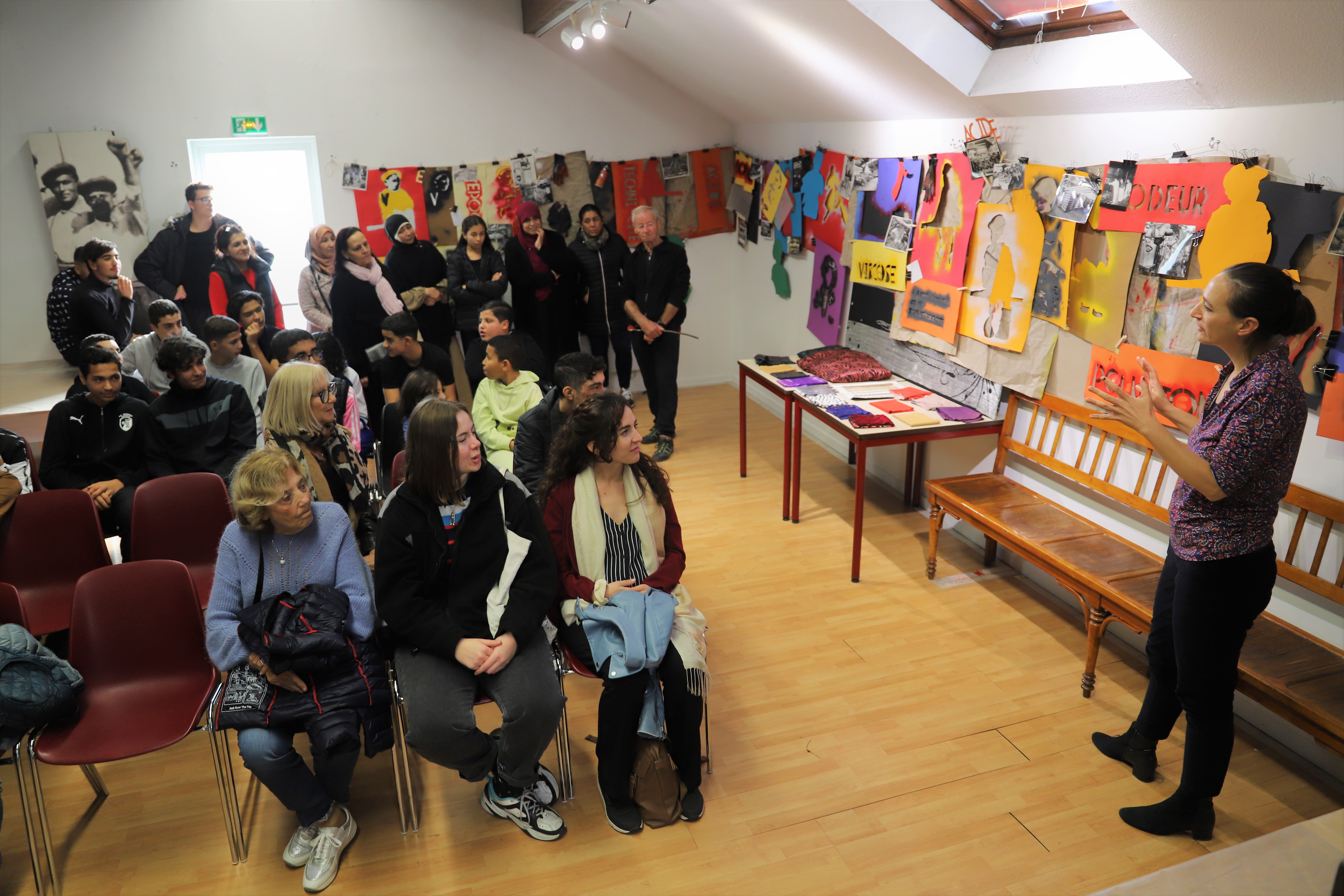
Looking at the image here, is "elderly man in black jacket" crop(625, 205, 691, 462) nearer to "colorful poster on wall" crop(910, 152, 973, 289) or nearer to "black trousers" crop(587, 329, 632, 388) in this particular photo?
"black trousers" crop(587, 329, 632, 388)

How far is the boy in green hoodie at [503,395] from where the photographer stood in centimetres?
394

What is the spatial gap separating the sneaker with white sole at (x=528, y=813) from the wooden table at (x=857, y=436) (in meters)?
1.88

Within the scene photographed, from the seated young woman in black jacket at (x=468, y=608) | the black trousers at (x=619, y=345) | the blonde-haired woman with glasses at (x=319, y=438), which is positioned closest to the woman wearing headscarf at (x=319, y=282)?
the black trousers at (x=619, y=345)

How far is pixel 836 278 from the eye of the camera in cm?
538

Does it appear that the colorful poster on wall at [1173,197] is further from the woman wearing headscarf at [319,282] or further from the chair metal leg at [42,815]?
the woman wearing headscarf at [319,282]

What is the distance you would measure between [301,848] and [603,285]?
4.32 metres

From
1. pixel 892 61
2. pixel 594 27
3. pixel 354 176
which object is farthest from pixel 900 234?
pixel 354 176

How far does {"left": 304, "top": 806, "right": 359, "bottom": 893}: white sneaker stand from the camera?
7.71 feet

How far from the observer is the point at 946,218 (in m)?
4.28

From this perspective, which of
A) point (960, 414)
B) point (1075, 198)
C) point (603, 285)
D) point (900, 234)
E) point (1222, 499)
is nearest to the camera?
point (1222, 499)

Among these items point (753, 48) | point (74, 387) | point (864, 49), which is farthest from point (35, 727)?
point (753, 48)

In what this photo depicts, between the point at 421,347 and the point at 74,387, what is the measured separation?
1.53 metres

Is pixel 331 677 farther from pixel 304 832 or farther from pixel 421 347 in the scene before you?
pixel 421 347

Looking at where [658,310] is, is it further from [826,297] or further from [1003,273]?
[1003,273]
